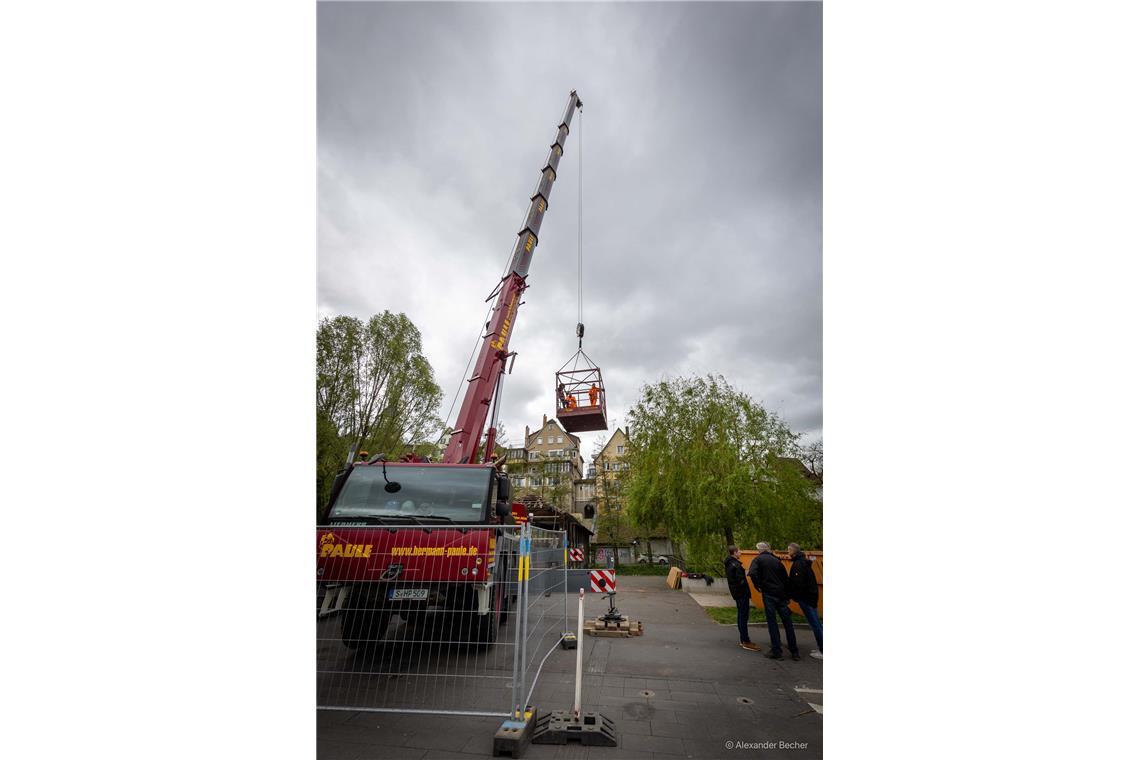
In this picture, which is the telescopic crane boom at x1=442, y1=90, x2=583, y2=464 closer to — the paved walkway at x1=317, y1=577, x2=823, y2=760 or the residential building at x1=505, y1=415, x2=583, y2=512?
the residential building at x1=505, y1=415, x2=583, y2=512

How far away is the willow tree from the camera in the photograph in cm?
1289

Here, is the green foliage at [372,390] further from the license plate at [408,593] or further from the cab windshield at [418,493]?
the license plate at [408,593]

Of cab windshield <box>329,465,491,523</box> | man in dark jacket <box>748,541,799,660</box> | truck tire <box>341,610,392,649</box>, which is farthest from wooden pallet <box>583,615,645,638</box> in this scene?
truck tire <box>341,610,392,649</box>

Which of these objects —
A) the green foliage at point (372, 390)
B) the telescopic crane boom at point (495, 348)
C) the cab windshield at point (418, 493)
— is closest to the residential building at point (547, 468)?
the telescopic crane boom at point (495, 348)

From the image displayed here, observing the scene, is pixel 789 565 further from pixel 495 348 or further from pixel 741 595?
pixel 495 348

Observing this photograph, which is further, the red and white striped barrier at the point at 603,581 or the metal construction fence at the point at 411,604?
the red and white striped barrier at the point at 603,581

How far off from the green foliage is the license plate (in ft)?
33.5

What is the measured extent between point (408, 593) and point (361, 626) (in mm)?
468

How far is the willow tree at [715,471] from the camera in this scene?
12.9m

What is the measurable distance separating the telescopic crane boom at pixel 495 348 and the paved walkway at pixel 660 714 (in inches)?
141

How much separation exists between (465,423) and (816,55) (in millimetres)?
7388
